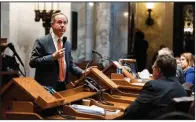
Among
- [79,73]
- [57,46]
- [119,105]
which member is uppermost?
→ [57,46]

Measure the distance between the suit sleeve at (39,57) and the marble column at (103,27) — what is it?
3.69 m

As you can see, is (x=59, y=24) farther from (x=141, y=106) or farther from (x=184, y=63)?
(x=184, y=63)

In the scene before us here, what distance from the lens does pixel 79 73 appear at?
3.76 m

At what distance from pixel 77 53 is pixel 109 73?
10.2 ft

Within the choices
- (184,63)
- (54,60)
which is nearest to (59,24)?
(54,60)

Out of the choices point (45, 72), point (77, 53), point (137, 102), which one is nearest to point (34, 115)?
point (137, 102)

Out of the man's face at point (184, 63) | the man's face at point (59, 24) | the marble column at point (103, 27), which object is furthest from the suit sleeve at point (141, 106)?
the marble column at point (103, 27)

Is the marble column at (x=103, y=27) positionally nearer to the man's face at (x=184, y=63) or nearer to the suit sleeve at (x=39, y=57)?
the man's face at (x=184, y=63)

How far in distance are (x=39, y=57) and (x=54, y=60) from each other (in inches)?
6.1

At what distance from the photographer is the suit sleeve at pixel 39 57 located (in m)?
3.38

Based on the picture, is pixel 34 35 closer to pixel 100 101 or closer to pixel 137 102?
pixel 100 101

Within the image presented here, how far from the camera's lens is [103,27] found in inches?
288

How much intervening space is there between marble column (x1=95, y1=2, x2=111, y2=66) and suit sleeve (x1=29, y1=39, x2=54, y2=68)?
3.69m

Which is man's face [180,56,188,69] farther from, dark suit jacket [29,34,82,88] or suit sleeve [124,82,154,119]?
suit sleeve [124,82,154,119]
